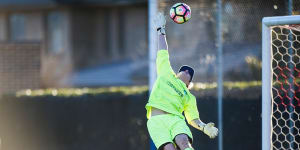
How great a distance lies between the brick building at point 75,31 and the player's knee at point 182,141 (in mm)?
14850

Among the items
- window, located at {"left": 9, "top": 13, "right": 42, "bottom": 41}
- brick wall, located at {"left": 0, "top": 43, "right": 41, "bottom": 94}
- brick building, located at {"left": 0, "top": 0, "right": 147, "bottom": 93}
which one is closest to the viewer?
brick wall, located at {"left": 0, "top": 43, "right": 41, "bottom": 94}

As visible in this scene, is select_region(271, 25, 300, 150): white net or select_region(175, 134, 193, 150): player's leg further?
select_region(271, 25, 300, 150): white net

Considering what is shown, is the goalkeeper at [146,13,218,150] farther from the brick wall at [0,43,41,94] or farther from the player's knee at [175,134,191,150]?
the brick wall at [0,43,41,94]

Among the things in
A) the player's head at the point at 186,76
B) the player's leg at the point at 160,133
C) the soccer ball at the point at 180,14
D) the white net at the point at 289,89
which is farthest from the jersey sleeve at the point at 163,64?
the white net at the point at 289,89

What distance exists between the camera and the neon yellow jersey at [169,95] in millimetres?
6512

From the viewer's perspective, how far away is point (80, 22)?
22.7 metres

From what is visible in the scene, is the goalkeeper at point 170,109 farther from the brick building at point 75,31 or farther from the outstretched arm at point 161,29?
the brick building at point 75,31

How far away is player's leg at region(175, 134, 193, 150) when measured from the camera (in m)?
6.26

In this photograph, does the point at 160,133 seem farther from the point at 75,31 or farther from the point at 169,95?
the point at 75,31

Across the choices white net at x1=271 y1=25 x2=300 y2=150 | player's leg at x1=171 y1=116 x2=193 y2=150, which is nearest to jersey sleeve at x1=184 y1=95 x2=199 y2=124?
player's leg at x1=171 y1=116 x2=193 y2=150

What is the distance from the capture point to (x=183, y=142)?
20.6 feet

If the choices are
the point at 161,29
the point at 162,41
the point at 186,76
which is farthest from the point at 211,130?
the point at 161,29

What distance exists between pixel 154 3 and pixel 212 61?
1.23 m

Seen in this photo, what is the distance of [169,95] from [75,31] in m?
16.5
